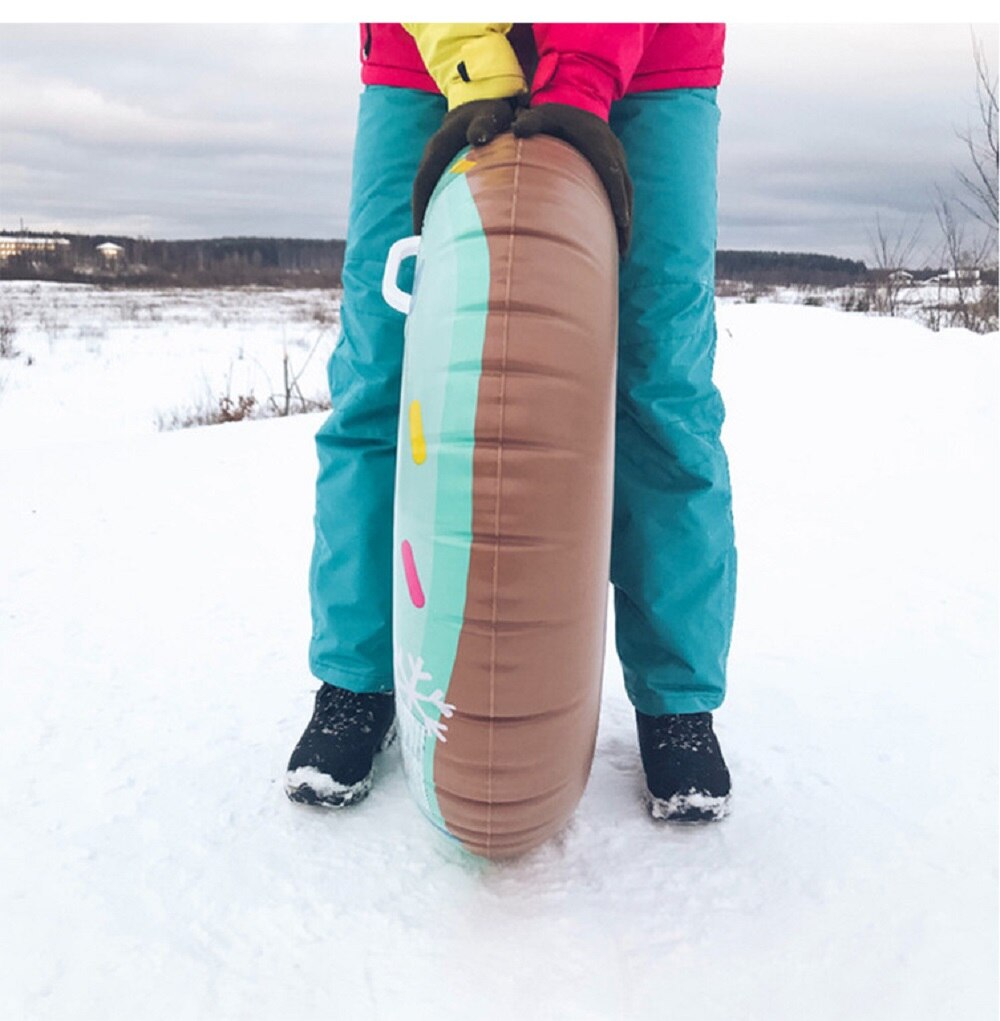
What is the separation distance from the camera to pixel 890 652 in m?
1.48

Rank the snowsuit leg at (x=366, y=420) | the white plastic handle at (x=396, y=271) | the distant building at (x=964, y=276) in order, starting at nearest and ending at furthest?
the white plastic handle at (x=396, y=271) → the snowsuit leg at (x=366, y=420) → the distant building at (x=964, y=276)

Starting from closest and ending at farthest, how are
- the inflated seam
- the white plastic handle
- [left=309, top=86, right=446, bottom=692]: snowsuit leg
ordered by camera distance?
the inflated seam, the white plastic handle, [left=309, top=86, right=446, bottom=692]: snowsuit leg

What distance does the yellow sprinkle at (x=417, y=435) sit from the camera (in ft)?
2.85

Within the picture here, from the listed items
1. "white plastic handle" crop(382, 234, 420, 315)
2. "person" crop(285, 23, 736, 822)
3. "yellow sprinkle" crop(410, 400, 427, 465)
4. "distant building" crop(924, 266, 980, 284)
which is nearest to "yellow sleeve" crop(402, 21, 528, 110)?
"person" crop(285, 23, 736, 822)

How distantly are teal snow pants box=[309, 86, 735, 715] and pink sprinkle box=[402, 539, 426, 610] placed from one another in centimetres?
Result: 26

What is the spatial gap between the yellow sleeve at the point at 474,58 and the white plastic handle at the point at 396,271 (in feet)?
0.49

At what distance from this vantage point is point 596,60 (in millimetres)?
909

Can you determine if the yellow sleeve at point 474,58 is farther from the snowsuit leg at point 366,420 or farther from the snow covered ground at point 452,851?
the snow covered ground at point 452,851

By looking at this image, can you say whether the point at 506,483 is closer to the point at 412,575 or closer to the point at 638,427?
the point at 412,575

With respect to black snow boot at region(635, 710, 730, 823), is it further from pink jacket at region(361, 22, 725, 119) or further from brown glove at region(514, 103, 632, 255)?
pink jacket at region(361, 22, 725, 119)

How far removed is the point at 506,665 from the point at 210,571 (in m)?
1.16

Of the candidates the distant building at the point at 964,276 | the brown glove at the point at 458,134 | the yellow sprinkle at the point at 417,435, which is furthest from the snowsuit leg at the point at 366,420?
the distant building at the point at 964,276

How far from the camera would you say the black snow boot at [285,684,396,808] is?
1.09m

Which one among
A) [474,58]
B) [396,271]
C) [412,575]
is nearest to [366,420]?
[396,271]
